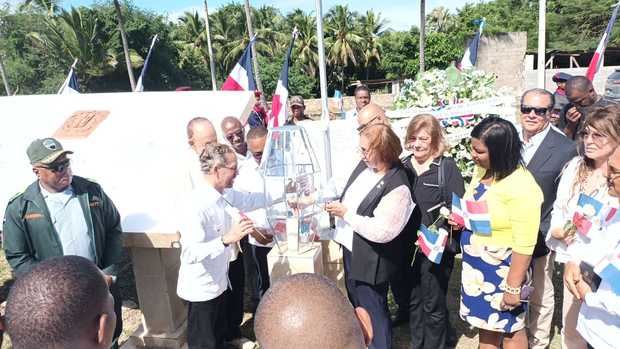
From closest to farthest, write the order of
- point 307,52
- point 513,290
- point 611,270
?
point 611,270, point 513,290, point 307,52

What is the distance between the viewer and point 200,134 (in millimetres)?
3279

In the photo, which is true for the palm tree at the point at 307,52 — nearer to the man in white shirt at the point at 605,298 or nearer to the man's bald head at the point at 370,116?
the man's bald head at the point at 370,116

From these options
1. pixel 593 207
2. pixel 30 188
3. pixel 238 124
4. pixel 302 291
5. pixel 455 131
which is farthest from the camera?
pixel 238 124

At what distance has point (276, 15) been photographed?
37.5m

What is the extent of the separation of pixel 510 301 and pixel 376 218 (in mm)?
831

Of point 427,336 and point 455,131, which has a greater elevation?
point 455,131

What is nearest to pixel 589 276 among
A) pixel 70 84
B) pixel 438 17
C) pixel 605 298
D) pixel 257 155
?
pixel 605 298

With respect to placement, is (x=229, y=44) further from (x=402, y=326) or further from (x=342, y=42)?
(x=402, y=326)

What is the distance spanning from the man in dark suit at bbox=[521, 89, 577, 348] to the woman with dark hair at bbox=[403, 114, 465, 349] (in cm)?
55

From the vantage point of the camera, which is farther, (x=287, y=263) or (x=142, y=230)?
(x=142, y=230)

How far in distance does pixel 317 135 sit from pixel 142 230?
285 cm

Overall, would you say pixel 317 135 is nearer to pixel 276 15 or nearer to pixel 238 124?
pixel 238 124

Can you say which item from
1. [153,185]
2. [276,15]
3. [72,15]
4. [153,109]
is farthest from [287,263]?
[276,15]

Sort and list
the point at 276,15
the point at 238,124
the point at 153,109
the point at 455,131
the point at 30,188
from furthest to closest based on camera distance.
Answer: the point at 276,15
the point at 153,109
the point at 238,124
the point at 455,131
the point at 30,188
